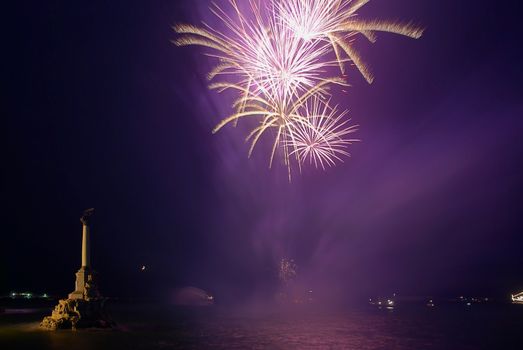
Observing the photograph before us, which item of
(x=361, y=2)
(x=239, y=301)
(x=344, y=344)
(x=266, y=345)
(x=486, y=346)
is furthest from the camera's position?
(x=239, y=301)

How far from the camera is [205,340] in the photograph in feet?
132

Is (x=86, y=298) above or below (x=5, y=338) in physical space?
above

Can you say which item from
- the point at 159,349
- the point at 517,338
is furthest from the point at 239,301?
the point at 159,349

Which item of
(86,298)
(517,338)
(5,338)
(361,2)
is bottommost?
(517,338)

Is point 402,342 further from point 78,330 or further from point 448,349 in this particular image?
point 78,330

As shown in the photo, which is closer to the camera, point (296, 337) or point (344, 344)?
point (344, 344)

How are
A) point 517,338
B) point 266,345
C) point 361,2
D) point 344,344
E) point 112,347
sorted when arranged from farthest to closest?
point 517,338 → point 344,344 → point 266,345 → point 112,347 → point 361,2

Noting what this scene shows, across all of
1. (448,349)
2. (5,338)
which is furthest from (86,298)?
(448,349)

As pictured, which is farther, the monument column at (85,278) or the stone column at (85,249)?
the stone column at (85,249)

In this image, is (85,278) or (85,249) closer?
(85,278)

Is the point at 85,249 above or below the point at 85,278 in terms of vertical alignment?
above

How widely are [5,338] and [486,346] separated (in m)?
38.0

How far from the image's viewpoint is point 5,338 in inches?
1431

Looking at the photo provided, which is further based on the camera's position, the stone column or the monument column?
the stone column
